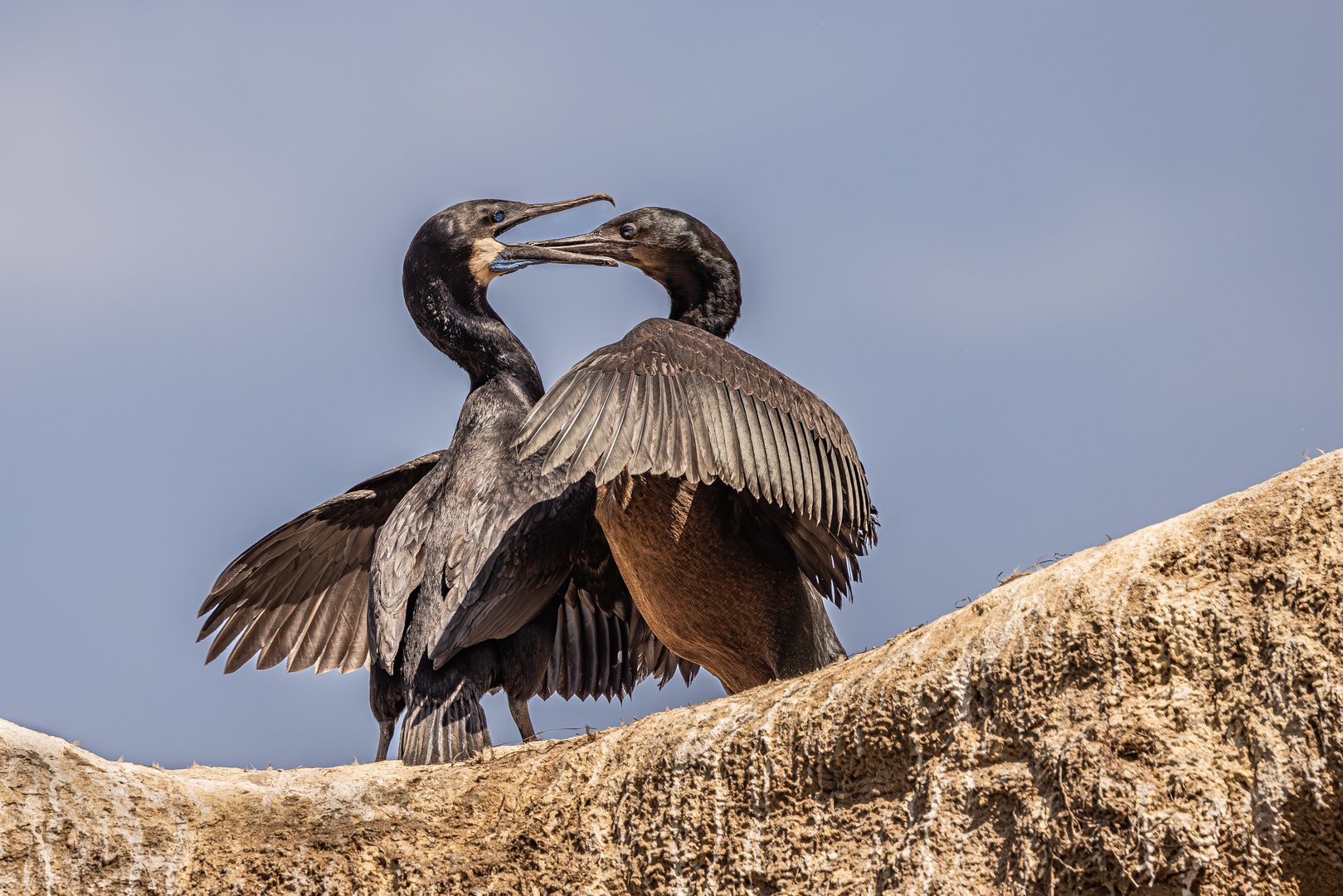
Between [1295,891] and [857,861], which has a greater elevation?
[857,861]

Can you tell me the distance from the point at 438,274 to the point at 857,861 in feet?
15.0

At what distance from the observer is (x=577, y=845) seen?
4.95m

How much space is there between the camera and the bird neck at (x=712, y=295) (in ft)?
25.9

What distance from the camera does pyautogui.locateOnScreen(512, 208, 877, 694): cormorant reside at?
5809mm

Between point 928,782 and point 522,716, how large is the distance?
2.86 meters

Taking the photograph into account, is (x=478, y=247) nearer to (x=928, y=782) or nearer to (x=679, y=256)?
(x=679, y=256)

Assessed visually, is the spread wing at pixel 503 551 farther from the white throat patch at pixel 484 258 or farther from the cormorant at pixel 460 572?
the white throat patch at pixel 484 258

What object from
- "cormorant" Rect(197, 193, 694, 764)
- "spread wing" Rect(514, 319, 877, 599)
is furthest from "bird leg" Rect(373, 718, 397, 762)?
"spread wing" Rect(514, 319, 877, 599)

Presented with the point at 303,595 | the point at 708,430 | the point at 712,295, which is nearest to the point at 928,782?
the point at 708,430

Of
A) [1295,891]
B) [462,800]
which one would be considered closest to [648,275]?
[462,800]

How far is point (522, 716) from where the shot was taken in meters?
6.78

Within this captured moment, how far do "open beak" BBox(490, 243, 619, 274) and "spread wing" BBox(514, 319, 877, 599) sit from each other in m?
1.71

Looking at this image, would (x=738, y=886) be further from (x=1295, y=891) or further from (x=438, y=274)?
(x=438, y=274)

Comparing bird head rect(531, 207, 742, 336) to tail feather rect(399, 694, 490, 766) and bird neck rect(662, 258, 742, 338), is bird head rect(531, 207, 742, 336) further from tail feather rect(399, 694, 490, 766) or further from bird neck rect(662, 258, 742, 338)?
tail feather rect(399, 694, 490, 766)
